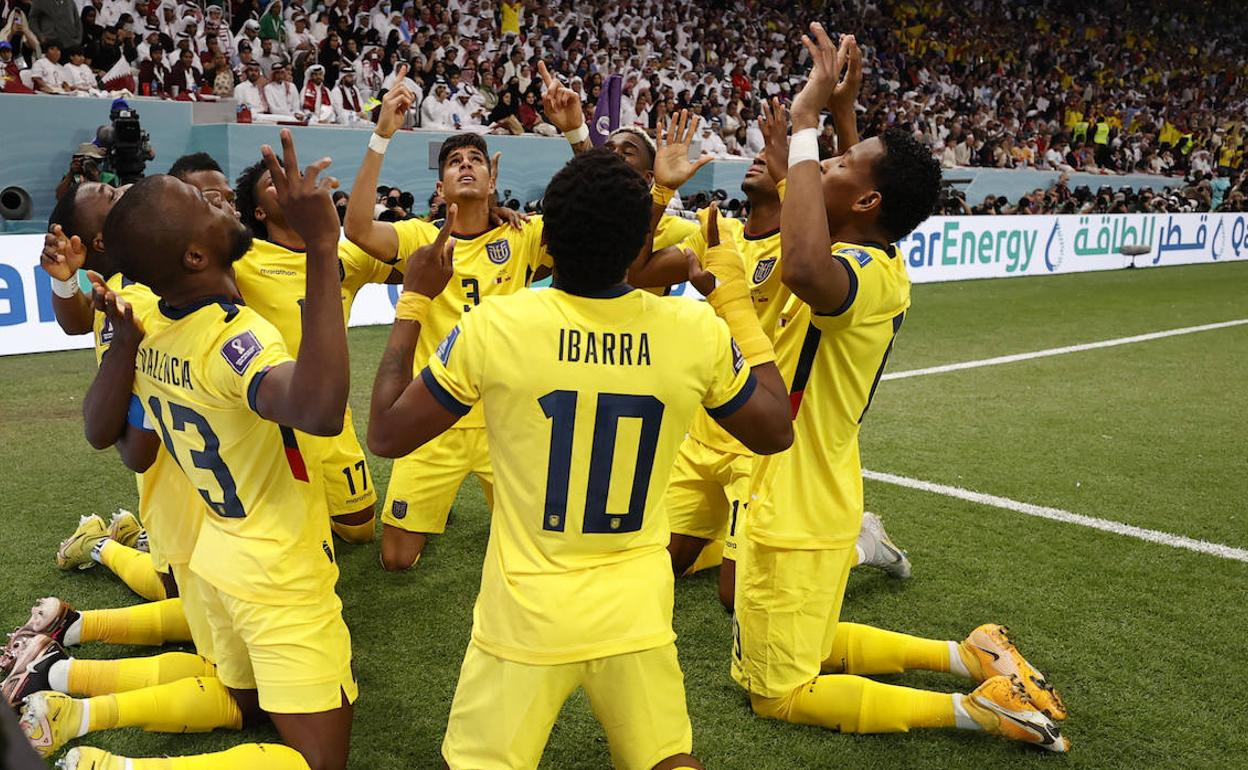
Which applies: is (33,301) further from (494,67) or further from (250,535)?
(494,67)

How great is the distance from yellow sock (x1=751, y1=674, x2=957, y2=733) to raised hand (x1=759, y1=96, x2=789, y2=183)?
1.76 m

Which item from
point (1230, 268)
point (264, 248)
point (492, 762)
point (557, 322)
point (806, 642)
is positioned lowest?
point (1230, 268)

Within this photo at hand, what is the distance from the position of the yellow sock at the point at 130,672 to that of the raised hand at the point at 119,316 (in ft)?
3.76

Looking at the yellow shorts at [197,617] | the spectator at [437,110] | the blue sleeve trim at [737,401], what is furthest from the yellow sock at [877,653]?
the spectator at [437,110]

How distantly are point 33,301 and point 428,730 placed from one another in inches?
318

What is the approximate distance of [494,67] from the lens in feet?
60.0

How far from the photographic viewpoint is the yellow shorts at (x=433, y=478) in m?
4.90

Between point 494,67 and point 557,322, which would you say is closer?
point 557,322

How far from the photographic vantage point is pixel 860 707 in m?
3.36

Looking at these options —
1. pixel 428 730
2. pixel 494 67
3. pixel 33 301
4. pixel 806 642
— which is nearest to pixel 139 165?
pixel 33 301

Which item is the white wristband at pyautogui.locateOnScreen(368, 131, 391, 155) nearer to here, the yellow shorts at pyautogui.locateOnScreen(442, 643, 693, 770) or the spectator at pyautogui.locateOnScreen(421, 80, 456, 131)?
the yellow shorts at pyautogui.locateOnScreen(442, 643, 693, 770)

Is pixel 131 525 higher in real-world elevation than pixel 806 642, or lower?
lower

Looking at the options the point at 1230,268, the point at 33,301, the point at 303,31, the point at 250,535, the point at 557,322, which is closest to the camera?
the point at 557,322

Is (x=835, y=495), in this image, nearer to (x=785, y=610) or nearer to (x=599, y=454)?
(x=785, y=610)
